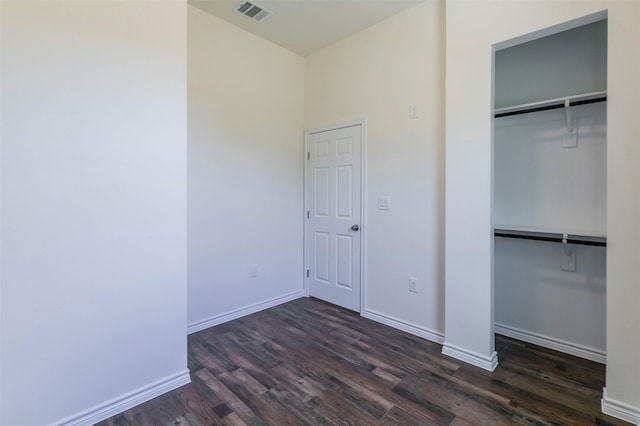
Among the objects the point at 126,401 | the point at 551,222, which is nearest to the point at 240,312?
the point at 126,401

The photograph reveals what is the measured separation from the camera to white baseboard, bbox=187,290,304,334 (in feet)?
9.23

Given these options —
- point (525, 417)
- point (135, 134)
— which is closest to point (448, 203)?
point (525, 417)

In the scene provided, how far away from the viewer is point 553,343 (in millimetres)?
2455

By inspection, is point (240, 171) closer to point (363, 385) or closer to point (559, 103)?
point (363, 385)

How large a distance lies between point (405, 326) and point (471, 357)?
65 centimetres

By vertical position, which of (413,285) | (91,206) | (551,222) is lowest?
(413,285)

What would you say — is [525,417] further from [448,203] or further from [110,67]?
[110,67]

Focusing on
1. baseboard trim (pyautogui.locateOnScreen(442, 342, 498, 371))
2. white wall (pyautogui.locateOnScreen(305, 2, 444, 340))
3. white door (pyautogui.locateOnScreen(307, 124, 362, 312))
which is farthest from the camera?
white door (pyautogui.locateOnScreen(307, 124, 362, 312))

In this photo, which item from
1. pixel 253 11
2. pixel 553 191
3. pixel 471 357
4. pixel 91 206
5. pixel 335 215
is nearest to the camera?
Answer: pixel 91 206

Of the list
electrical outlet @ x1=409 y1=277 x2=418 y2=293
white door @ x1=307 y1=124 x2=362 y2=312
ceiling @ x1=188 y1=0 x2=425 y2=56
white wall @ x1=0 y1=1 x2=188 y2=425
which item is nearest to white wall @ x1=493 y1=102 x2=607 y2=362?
electrical outlet @ x1=409 y1=277 x2=418 y2=293

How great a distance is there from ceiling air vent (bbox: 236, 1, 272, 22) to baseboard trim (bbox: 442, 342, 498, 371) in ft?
10.6

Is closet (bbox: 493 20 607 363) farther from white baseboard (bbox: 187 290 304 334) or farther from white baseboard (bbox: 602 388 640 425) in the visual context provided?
white baseboard (bbox: 187 290 304 334)

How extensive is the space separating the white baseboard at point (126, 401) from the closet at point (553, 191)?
256 centimetres

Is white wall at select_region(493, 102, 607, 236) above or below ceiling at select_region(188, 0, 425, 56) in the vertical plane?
below
